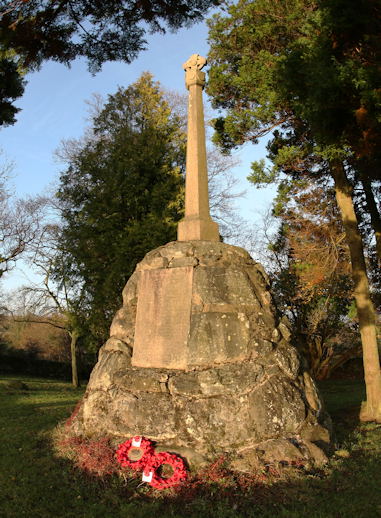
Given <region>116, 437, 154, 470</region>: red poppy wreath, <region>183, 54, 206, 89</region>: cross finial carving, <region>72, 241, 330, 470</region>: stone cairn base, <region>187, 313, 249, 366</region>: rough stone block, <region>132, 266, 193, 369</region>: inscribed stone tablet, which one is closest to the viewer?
<region>116, 437, 154, 470</region>: red poppy wreath

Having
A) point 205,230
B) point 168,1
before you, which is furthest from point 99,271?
point 168,1

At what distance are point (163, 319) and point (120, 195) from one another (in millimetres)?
8565

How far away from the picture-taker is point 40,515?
404 cm

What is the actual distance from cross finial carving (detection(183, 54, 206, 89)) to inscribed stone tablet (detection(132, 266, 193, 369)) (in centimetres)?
330

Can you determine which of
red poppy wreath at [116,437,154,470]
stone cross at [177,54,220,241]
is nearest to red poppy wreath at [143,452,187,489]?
red poppy wreath at [116,437,154,470]

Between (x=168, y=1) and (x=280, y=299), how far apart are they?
44.5ft

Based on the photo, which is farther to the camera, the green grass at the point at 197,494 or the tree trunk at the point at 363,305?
the tree trunk at the point at 363,305

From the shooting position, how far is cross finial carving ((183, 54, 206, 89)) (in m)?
7.37

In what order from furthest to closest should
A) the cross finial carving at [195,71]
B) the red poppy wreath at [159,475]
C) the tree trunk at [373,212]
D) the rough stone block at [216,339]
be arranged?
the tree trunk at [373,212] → the cross finial carving at [195,71] → the rough stone block at [216,339] → the red poppy wreath at [159,475]

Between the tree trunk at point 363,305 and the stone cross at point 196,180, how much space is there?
3.79m

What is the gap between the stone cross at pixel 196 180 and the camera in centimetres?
691

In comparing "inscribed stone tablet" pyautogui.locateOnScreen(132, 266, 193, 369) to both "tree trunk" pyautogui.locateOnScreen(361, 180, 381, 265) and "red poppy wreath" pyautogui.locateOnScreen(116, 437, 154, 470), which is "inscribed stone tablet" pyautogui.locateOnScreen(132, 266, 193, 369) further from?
"tree trunk" pyautogui.locateOnScreen(361, 180, 381, 265)

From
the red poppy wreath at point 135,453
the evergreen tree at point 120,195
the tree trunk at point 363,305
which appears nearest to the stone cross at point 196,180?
the red poppy wreath at point 135,453

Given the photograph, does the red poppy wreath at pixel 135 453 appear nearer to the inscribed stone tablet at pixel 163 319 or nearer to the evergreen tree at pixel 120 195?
the inscribed stone tablet at pixel 163 319
